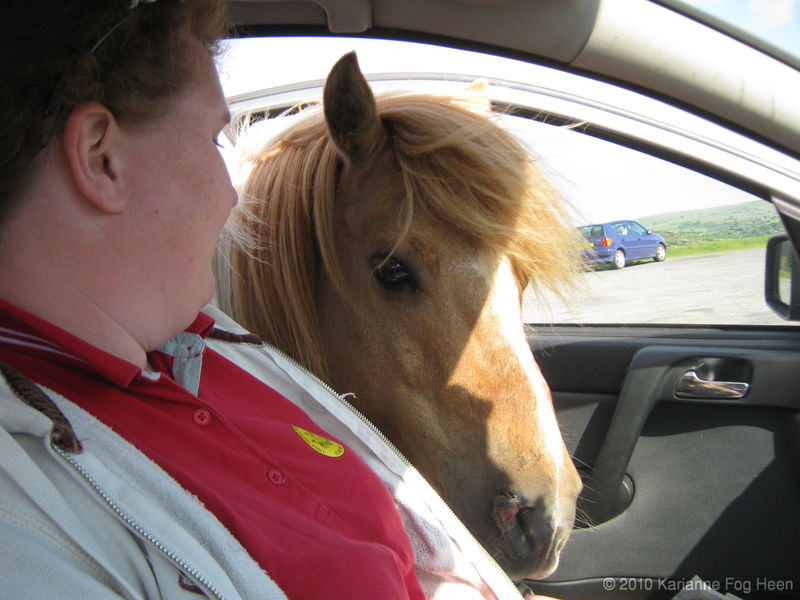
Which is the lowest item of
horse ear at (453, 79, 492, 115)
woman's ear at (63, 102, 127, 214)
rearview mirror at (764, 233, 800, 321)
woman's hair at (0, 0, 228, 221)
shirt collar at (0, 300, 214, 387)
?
rearview mirror at (764, 233, 800, 321)

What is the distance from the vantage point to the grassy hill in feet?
6.38

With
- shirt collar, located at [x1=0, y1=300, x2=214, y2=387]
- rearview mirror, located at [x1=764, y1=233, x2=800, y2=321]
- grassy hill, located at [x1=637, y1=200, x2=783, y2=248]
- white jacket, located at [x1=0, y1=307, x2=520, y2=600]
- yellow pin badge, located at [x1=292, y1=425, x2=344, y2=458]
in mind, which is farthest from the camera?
rearview mirror, located at [x1=764, y1=233, x2=800, y2=321]

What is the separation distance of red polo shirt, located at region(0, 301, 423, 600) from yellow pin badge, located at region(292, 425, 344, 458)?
0.05 metres

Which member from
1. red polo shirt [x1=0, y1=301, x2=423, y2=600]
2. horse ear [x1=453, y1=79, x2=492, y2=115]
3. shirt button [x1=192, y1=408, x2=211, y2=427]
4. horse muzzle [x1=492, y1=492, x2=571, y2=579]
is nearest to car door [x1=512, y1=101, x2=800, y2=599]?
horse ear [x1=453, y1=79, x2=492, y2=115]

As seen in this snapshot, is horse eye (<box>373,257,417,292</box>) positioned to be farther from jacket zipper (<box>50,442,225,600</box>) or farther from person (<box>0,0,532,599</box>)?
jacket zipper (<box>50,442,225,600</box>)

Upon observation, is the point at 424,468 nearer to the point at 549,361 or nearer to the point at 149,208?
the point at 149,208

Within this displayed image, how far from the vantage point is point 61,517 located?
628 millimetres

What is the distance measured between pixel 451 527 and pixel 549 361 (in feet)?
4.98

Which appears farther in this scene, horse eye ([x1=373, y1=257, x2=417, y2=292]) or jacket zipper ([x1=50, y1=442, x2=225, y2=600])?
horse eye ([x1=373, y1=257, x2=417, y2=292])

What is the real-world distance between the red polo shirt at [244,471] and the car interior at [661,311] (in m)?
1.13

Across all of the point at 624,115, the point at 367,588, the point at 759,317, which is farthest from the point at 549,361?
the point at 367,588

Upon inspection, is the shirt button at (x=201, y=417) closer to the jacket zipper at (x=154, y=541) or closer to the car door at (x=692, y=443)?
the jacket zipper at (x=154, y=541)

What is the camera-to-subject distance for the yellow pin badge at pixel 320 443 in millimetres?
1023

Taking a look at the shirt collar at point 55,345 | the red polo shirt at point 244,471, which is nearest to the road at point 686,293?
the red polo shirt at point 244,471
